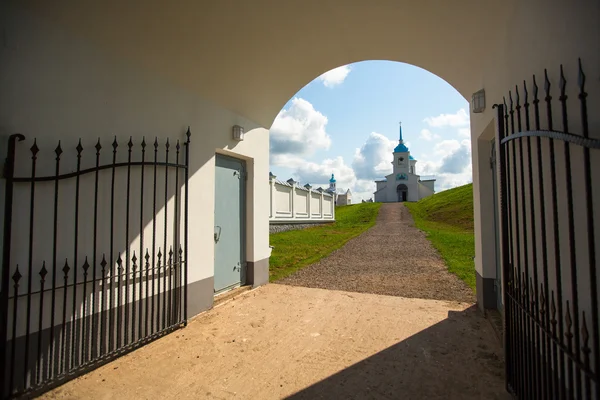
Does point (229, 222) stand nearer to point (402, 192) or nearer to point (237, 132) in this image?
point (237, 132)

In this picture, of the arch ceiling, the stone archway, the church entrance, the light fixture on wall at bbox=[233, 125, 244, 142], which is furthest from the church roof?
the light fixture on wall at bbox=[233, 125, 244, 142]

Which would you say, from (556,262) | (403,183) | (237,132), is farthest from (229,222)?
(403,183)

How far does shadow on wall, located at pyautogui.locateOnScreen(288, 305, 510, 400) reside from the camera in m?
2.69

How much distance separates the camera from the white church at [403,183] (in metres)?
51.5

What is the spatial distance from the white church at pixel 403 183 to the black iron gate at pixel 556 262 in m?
51.5

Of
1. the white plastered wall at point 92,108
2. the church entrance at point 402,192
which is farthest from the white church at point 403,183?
the white plastered wall at point 92,108

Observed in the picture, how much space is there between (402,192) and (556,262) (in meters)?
53.2

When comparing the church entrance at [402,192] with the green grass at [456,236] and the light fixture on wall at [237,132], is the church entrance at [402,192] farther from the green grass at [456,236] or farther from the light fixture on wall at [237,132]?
the light fixture on wall at [237,132]

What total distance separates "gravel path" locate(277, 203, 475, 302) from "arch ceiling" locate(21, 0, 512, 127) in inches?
144

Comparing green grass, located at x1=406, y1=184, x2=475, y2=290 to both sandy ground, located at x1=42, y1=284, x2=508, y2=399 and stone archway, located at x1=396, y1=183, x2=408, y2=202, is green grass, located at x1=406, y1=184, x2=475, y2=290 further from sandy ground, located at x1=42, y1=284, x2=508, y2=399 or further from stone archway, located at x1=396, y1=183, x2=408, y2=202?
stone archway, located at x1=396, y1=183, x2=408, y2=202

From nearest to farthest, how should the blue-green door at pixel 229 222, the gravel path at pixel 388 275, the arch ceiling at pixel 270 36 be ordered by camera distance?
1. the arch ceiling at pixel 270 36
2. the blue-green door at pixel 229 222
3. the gravel path at pixel 388 275

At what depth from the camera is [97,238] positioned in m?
3.29

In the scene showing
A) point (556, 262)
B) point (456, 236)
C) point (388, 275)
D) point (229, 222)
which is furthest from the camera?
point (456, 236)

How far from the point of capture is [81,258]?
3.14 meters
